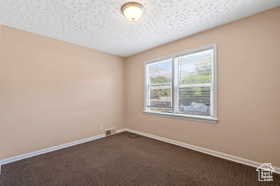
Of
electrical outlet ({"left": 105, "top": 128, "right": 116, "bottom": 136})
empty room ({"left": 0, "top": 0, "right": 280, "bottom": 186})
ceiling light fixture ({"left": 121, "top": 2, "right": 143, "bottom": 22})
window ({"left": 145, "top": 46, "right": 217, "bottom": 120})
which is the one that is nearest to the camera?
ceiling light fixture ({"left": 121, "top": 2, "right": 143, "bottom": 22})

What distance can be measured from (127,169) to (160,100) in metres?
1.91

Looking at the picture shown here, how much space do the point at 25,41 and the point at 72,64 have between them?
901mm

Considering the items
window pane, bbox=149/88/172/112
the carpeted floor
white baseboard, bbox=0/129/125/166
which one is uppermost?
window pane, bbox=149/88/172/112

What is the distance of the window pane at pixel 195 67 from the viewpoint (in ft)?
8.44

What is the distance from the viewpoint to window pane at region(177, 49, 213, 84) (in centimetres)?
257

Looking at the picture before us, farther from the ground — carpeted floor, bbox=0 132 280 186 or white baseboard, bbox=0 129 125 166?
white baseboard, bbox=0 129 125 166

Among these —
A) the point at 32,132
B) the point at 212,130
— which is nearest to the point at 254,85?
the point at 212,130

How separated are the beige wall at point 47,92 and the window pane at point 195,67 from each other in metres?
2.15

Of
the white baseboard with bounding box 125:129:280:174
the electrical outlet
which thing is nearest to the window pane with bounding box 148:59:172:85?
the white baseboard with bounding box 125:129:280:174

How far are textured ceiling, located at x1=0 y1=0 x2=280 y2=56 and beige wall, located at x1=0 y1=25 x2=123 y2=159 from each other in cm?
35

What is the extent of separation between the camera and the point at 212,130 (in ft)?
7.93

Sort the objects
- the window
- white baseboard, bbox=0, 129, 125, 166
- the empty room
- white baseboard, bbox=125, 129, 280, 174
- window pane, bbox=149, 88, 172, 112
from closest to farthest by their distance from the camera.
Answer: the empty room, white baseboard, bbox=125, 129, 280, 174, white baseboard, bbox=0, 129, 125, 166, the window, window pane, bbox=149, 88, 172, 112

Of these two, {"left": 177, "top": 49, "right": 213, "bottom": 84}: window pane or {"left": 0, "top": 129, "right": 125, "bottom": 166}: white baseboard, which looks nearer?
{"left": 0, "top": 129, "right": 125, "bottom": 166}: white baseboard

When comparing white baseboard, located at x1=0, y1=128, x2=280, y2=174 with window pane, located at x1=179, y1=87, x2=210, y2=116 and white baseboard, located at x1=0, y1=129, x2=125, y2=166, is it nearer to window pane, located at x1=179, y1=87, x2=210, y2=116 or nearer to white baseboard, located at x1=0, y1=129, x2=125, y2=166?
white baseboard, located at x1=0, y1=129, x2=125, y2=166
